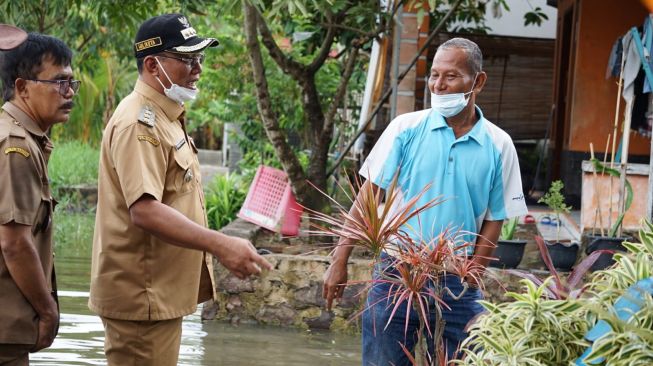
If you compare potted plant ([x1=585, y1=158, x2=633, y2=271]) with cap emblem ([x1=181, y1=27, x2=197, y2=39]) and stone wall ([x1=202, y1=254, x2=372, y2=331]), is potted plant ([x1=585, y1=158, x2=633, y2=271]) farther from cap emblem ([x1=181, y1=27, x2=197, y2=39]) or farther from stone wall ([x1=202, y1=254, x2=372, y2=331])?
cap emblem ([x1=181, y1=27, x2=197, y2=39])

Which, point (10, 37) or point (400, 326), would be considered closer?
point (10, 37)

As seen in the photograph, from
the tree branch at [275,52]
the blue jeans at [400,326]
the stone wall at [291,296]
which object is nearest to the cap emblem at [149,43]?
the blue jeans at [400,326]

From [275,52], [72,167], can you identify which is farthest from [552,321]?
[72,167]

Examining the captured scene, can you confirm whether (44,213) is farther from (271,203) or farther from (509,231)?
(271,203)

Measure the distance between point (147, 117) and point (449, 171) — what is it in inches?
53.6

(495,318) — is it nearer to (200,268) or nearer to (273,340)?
(200,268)

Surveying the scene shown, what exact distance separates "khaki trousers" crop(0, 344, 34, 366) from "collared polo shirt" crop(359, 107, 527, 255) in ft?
5.06

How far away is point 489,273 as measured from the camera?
3875 mm

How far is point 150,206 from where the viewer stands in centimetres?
Answer: 364

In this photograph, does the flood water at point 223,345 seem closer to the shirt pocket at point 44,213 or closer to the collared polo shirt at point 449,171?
the collared polo shirt at point 449,171

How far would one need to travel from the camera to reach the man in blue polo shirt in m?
4.44

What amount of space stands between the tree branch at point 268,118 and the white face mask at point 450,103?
598cm

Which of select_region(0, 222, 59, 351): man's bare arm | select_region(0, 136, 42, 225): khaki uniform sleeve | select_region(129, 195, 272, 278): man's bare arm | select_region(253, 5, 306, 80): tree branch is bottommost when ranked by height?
select_region(0, 222, 59, 351): man's bare arm

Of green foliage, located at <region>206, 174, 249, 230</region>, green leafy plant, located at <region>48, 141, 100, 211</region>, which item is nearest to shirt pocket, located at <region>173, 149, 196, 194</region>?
green foliage, located at <region>206, 174, 249, 230</region>
